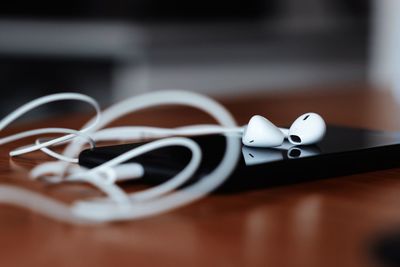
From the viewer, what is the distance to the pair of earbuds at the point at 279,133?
54cm

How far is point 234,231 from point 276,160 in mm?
116

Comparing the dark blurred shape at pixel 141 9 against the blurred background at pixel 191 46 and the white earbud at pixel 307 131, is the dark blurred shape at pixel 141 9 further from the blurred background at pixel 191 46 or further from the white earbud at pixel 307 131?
the white earbud at pixel 307 131

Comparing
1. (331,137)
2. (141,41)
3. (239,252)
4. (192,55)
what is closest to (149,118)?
(331,137)

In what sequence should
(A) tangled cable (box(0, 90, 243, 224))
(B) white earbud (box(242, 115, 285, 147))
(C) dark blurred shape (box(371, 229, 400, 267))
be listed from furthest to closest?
(B) white earbud (box(242, 115, 285, 147)), (A) tangled cable (box(0, 90, 243, 224)), (C) dark blurred shape (box(371, 229, 400, 267))

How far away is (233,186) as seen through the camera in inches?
17.5

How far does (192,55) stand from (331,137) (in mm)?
2557

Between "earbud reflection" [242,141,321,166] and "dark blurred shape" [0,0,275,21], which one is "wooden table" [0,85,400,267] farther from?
"dark blurred shape" [0,0,275,21]

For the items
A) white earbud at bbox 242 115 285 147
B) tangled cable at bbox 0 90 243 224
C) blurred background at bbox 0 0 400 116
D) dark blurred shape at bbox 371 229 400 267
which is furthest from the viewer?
blurred background at bbox 0 0 400 116

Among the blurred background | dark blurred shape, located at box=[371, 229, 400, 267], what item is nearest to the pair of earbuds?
dark blurred shape, located at box=[371, 229, 400, 267]

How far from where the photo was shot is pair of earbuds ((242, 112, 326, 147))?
0.54 m

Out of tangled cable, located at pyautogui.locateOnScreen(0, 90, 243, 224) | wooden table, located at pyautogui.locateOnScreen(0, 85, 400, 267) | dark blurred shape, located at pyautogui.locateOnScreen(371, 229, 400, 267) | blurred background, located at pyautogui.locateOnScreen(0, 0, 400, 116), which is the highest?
blurred background, located at pyautogui.locateOnScreen(0, 0, 400, 116)

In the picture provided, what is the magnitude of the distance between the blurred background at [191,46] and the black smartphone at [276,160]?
1.65 meters

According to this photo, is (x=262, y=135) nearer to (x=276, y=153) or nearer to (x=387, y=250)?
(x=276, y=153)

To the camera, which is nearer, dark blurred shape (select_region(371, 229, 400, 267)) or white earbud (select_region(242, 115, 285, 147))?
dark blurred shape (select_region(371, 229, 400, 267))
